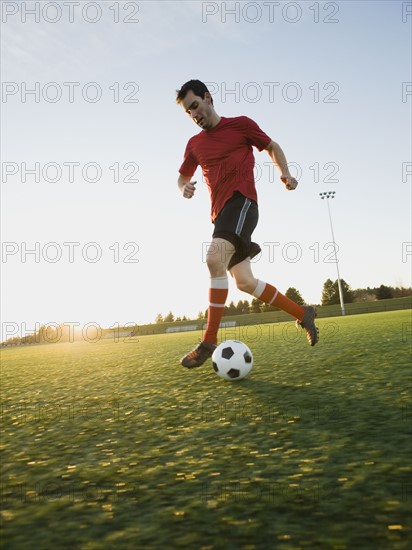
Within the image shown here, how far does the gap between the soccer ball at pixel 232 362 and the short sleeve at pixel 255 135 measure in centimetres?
210

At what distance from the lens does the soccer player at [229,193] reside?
3.97 metres

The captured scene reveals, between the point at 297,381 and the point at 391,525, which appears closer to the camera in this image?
the point at 391,525

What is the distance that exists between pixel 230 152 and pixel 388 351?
224 cm

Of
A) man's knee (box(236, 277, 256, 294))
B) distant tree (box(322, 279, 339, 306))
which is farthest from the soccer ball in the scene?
distant tree (box(322, 279, 339, 306))

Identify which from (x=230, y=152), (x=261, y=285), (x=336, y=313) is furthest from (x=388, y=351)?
(x=336, y=313)

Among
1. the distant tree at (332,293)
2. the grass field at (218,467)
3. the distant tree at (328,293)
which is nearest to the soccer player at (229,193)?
the grass field at (218,467)

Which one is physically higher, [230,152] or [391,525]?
[230,152]

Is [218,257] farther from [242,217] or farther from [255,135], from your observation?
[255,135]

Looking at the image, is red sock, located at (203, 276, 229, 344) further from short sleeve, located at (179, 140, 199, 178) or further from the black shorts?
short sleeve, located at (179, 140, 199, 178)

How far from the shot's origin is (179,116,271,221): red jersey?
4180 millimetres

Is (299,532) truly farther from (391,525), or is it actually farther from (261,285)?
(261,285)

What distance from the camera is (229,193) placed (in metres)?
4.13

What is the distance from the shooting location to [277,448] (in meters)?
1.68

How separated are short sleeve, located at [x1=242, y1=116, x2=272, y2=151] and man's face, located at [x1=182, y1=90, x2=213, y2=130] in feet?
1.24
